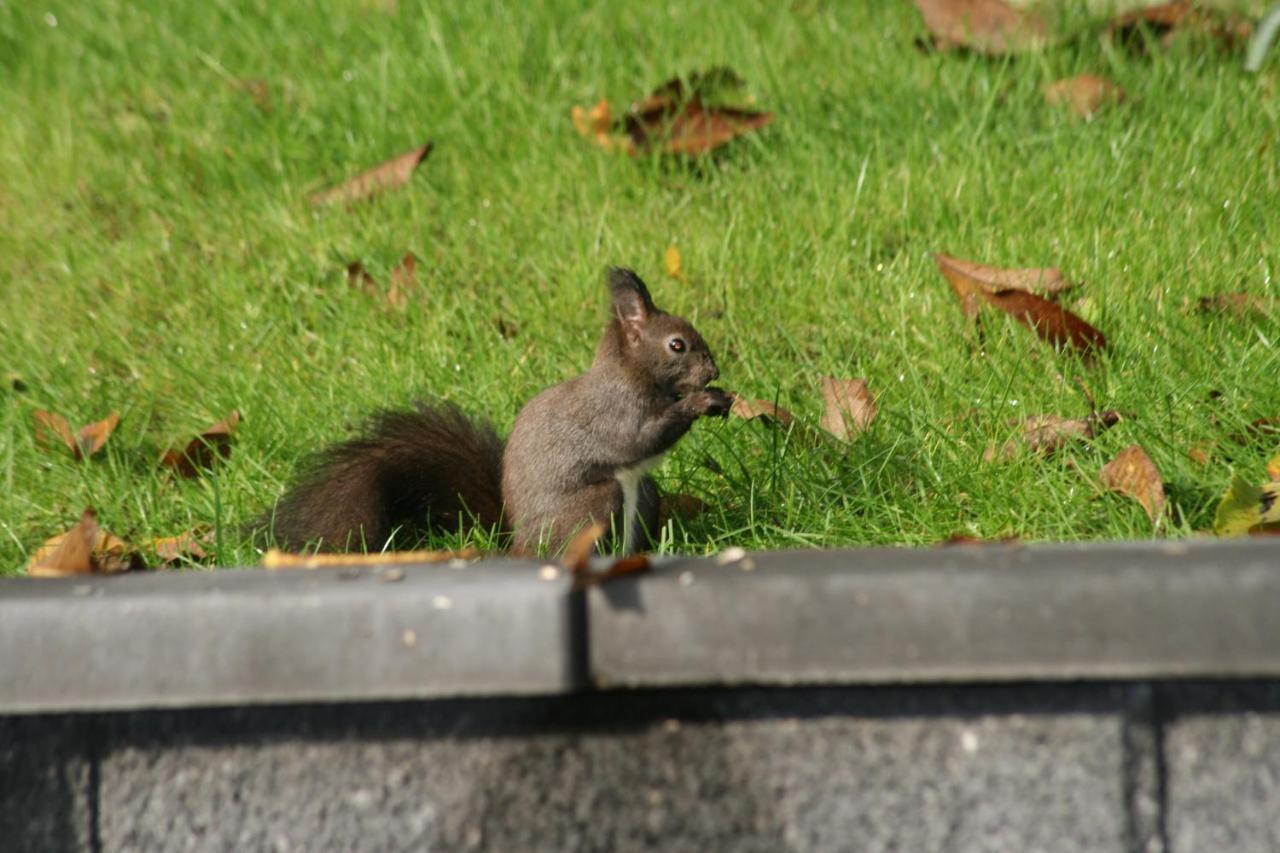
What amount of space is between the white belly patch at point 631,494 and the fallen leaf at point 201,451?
2.71 feet

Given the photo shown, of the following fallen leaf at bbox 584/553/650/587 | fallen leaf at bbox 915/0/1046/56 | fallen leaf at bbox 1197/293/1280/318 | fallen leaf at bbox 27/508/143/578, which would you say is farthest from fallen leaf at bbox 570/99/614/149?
fallen leaf at bbox 584/553/650/587

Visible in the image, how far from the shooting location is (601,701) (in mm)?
1580

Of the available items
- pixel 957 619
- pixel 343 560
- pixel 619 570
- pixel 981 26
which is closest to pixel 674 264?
pixel 981 26

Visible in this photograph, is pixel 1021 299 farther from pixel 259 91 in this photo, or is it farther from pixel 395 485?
pixel 259 91

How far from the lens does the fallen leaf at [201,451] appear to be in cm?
289

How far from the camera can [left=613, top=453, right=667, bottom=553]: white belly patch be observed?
240 centimetres

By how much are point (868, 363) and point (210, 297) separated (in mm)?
1511

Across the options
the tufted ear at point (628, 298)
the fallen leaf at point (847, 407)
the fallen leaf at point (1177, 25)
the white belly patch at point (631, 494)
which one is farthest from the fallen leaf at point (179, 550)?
the fallen leaf at point (1177, 25)

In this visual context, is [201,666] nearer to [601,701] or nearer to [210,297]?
[601,701]

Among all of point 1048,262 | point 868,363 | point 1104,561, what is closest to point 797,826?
point 1104,561

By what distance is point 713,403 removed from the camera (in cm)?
246

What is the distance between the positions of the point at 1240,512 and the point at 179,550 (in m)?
1.58

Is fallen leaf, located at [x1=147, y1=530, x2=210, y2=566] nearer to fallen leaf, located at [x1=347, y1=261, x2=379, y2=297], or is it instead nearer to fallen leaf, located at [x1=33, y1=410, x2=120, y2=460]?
fallen leaf, located at [x1=33, y1=410, x2=120, y2=460]

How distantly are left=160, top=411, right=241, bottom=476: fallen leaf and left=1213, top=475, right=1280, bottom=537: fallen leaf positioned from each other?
1762 mm
